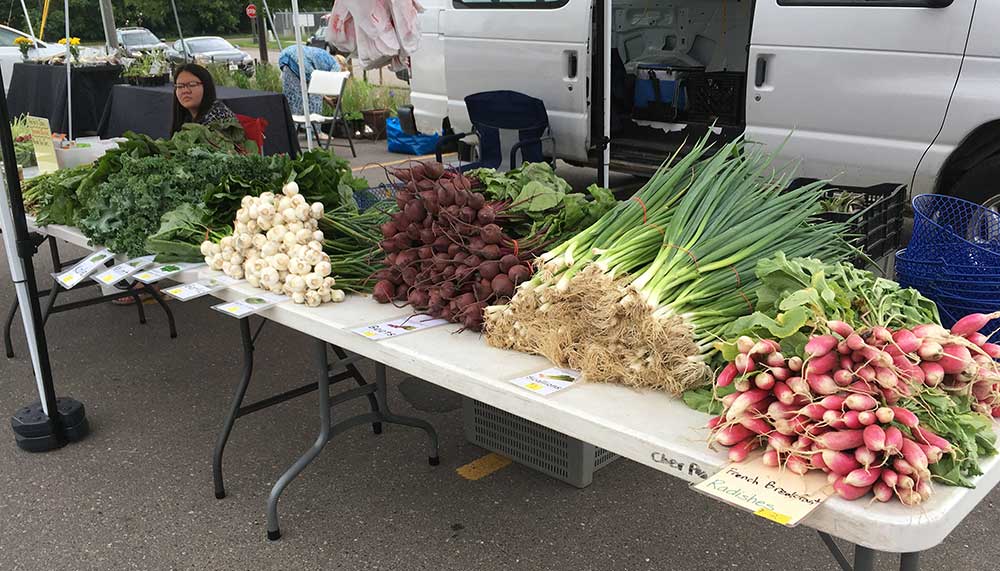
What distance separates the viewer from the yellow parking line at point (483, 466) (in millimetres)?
3328

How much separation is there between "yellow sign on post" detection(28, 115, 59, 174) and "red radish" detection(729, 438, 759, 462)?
4.05 meters

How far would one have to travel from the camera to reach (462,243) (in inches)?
98.3

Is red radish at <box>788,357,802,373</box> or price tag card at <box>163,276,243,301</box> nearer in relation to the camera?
red radish at <box>788,357,802,373</box>

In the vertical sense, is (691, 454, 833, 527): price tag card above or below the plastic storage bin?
above

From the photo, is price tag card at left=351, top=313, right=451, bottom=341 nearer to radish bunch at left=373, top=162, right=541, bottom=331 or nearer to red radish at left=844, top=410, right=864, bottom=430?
radish bunch at left=373, top=162, right=541, bottom=331

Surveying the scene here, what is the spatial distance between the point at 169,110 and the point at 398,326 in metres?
5.28

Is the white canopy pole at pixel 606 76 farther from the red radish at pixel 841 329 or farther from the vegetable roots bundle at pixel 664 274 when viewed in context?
the red radish at pixel 841 329

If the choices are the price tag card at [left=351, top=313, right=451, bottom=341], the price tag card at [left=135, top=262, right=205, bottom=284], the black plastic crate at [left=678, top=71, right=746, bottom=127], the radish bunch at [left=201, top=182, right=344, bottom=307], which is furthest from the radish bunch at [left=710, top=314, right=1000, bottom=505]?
the black plastic crate at [left=678, top=71, right=746, bottom=127]

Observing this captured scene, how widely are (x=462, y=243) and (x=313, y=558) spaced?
4.06ft

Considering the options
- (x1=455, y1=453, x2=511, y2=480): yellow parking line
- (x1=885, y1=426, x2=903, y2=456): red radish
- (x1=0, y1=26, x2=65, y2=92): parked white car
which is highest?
(x1=0, y1=26, x2=65, y2=92): parked white car

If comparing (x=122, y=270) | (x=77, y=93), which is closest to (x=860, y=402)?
(x=122, y=270)

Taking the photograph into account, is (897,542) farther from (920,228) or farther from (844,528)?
(920,228)

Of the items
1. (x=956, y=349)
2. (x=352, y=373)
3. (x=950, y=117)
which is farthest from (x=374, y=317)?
(x=950, y=117)

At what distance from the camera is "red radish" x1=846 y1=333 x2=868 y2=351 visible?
1.56 metres
